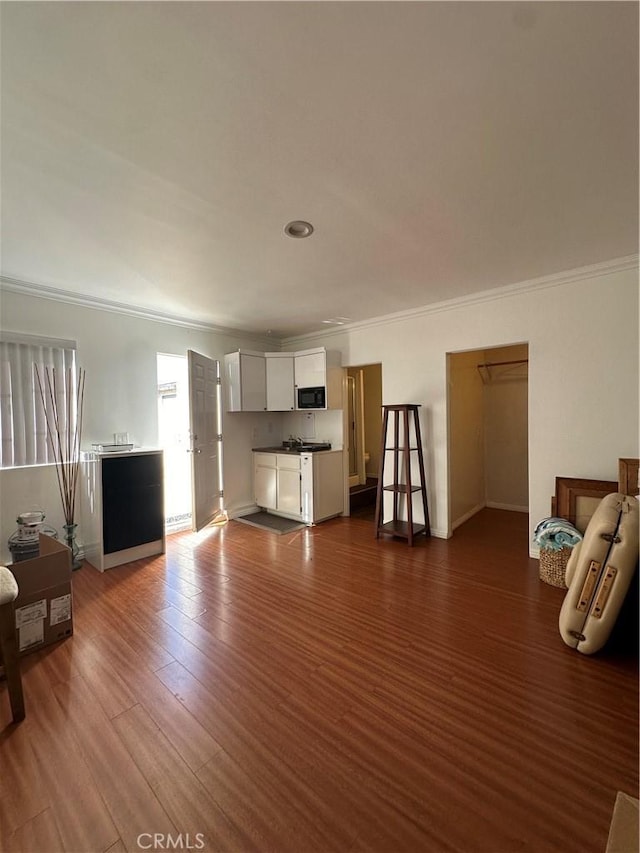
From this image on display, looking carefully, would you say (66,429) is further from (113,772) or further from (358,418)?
(358,418)

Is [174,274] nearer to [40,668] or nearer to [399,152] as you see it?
[399,152]

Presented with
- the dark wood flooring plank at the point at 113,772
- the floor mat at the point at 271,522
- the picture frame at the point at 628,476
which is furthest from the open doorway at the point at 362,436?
the dark wood flooring plank at the point at 113,772

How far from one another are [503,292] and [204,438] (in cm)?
339

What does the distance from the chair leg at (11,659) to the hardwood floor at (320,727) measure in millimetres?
73

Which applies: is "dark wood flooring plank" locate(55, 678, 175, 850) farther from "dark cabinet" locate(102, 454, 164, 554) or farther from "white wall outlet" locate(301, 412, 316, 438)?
"white wall outlet" locate(301, 412, 316, 438)

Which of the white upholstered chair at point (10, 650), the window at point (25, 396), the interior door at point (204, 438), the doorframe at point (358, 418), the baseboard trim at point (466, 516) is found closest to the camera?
the white upholstered chair at point (10, 650)

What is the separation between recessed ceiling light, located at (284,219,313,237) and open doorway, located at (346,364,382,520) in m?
2.63

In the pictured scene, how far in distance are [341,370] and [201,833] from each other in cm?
430

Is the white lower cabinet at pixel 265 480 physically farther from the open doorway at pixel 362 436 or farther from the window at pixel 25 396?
the window at pixel 25 396

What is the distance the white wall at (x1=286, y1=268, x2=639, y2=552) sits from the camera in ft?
9.25

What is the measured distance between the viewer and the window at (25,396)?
9.92ft

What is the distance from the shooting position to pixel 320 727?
5.00 ft

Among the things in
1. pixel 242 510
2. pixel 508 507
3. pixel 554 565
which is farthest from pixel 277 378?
pixel 508 507

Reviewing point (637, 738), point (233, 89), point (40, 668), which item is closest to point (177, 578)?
point (40, 668)
